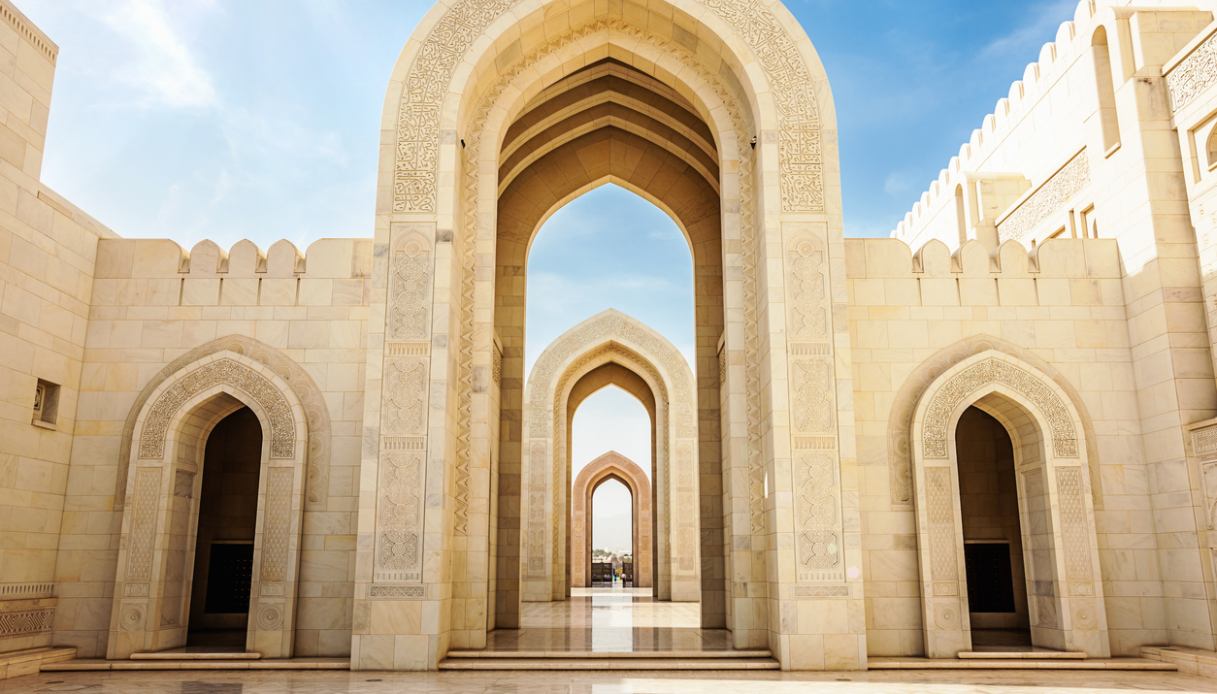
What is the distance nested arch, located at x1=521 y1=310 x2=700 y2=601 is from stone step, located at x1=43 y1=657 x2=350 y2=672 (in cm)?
992

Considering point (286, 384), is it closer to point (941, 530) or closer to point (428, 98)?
point (428, 98)

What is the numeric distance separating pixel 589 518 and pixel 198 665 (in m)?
17.9

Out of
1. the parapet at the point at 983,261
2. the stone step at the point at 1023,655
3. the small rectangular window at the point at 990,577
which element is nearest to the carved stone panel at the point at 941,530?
the stone step at the point at 1023,655

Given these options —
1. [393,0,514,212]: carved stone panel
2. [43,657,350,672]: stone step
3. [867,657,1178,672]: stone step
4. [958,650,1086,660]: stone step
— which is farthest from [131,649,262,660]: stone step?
[958,650,1086,660]: stone step

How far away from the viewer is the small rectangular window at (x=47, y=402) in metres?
7.94

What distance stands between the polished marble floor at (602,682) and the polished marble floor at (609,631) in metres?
1.19

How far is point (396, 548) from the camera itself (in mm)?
7410

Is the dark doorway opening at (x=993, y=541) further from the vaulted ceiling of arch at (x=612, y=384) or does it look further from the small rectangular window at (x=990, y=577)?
the vaulted ceiling of arch at (x=612, y=384)

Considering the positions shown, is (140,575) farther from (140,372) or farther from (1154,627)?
(1154,627)

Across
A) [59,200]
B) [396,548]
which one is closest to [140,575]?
[396,548]

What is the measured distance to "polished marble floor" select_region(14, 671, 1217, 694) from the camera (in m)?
6.13

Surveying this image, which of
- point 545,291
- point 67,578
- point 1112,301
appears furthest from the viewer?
point 545,291

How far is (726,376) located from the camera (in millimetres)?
8859

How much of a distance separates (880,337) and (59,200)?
314 inches
